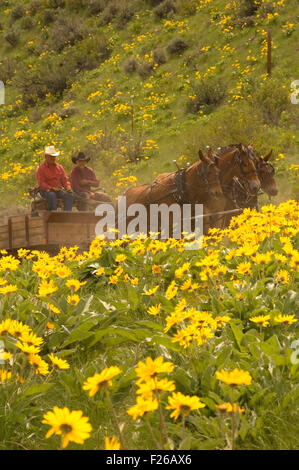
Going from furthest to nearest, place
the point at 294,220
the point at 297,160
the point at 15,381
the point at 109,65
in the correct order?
the point at 109,65 < the point at 297,160 < the point at 294,220 < the point at 15,381

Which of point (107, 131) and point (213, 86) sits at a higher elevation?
point (213, 86)

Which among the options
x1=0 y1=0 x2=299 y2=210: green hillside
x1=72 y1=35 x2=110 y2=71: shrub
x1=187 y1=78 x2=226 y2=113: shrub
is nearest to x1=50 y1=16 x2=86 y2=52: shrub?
x1=0 y1=0 x2=299 y2=210: green hillside

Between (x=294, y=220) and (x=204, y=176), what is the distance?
298cm

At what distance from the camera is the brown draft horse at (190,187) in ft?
27.5

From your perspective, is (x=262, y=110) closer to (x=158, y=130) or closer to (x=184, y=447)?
(x=158, y=130)

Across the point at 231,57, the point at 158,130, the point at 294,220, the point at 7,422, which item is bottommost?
the point at 7,422

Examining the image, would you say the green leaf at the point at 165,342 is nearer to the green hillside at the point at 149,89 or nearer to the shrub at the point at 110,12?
the green hillside at the point at 149,89

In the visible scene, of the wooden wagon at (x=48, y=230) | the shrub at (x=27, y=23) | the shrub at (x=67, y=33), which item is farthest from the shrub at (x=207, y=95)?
the shrub at (x=27, y=23)

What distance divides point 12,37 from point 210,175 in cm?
3443

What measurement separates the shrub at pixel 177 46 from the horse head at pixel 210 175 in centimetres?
1864

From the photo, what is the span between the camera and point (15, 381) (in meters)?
2.80

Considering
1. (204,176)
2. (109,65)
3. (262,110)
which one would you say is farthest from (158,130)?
(204,176)

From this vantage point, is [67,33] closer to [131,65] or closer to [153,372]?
[131,65]

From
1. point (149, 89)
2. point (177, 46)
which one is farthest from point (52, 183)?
point (177, 46)
